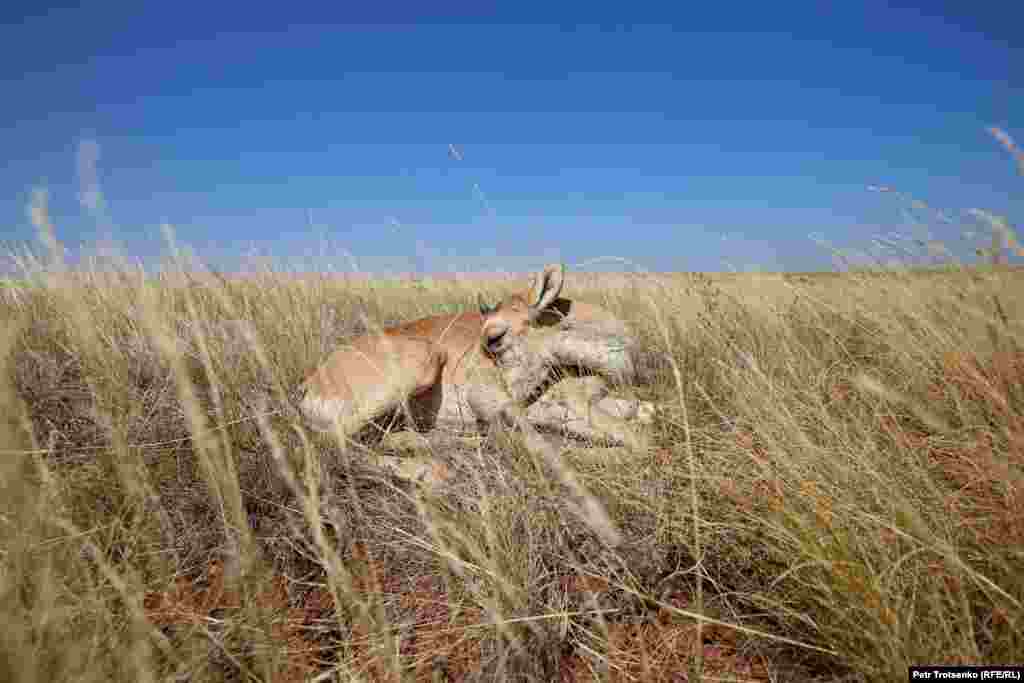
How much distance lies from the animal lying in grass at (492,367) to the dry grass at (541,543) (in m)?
0.57

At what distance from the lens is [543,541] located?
1.77 metres

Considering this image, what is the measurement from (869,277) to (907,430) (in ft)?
4.07

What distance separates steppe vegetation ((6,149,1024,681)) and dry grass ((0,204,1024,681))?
12mm

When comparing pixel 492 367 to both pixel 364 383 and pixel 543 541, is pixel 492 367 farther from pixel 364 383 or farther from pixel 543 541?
pixel 543 541

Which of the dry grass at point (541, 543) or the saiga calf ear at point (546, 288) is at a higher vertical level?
the saiga calf ear at point (546, 288)

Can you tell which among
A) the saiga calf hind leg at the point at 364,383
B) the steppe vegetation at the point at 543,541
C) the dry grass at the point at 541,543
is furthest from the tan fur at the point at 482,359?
the dry grass at the point at 541,543

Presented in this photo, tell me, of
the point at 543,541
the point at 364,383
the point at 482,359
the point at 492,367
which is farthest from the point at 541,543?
the point at 482,359

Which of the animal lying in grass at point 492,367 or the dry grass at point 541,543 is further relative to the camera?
the animal lying in grass at point 492,367

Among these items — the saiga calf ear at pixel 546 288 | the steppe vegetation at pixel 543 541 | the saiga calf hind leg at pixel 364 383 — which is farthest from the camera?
→ the saiga calf ear at pixel 546 288

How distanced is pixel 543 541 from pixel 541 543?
38 mm

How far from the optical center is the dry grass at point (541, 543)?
1.07 meters

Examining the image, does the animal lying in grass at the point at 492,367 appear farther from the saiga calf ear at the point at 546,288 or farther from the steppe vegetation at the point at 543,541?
the steppe vegetation at the point at 543,541

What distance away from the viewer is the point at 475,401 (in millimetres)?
3582

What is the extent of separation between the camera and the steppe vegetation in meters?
1.07
